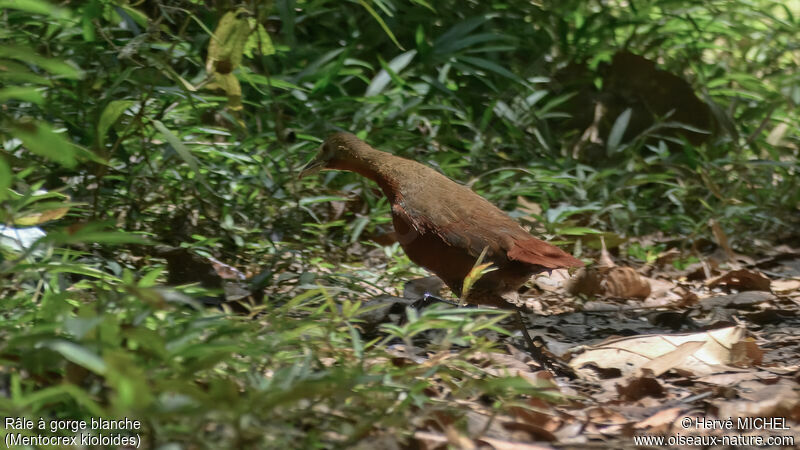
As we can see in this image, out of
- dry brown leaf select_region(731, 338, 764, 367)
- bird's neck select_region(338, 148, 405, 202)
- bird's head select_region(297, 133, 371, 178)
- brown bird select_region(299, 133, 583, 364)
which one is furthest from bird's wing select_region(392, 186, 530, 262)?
dry brown leaf select_region(731, 338, 764, 367)

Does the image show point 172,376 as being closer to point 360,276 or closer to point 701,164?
point 360,276

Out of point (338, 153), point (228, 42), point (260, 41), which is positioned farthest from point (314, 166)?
point (228, 42)

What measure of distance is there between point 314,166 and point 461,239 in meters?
0.98

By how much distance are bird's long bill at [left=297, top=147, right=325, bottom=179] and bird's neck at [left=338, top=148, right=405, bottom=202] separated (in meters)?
0.16

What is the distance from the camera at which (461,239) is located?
9.57 feet

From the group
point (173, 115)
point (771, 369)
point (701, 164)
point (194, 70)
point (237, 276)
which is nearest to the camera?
point (771, 369)

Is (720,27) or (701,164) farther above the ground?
(720,27)

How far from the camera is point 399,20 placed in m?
5.13

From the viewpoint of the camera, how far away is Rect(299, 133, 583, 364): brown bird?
291cm

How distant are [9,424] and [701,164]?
167 inches

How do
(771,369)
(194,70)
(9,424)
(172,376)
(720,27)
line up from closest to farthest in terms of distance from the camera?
(9,424), (172,376), (771,369), (194,70), (720,27)

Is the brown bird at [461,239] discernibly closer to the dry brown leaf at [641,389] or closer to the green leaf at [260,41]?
the dry brown leaf at [641,389]

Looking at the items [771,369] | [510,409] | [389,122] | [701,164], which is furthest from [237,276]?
[701,164]

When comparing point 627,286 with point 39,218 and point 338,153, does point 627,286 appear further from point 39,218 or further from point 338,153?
point 39,218
